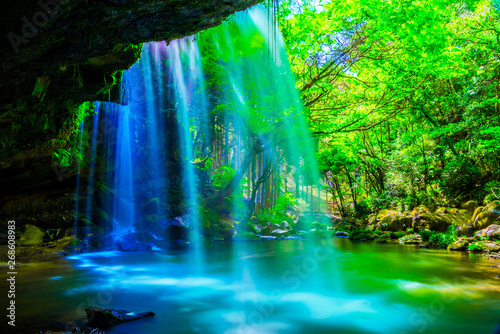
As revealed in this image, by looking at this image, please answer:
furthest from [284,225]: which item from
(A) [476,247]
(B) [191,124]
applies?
(A) [476,247]

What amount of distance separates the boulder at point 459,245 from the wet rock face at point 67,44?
12038mm

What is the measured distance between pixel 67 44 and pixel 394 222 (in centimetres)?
1742

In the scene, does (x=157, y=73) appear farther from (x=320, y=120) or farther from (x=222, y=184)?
(x=320, y=120)

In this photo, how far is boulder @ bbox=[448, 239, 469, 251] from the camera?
10.8m

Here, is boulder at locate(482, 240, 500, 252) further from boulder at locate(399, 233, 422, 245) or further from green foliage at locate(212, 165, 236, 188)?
green foliage at locate(212, 165, 236, 188)

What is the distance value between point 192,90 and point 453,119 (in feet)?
47.3

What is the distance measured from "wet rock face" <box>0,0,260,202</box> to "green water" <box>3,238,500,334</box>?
9.48 ft

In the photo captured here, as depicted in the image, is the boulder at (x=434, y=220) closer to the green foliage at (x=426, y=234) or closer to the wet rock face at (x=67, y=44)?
the green foliage at (x=426, y=234)

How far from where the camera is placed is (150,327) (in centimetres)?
389

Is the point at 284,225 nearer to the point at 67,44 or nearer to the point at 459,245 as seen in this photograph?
the point at 459,245

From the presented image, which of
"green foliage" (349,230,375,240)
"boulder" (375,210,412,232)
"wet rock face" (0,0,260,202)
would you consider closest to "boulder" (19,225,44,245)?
"wet rock face" (0,0,260,202)

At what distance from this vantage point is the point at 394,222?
53.7 ft

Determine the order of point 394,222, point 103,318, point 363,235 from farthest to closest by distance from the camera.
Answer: point 363,235, point 394,222, point 103,318

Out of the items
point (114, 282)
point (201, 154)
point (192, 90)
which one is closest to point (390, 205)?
point (201, 154)
